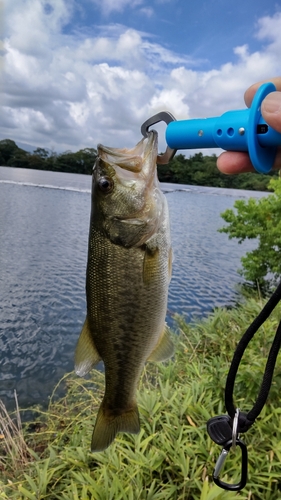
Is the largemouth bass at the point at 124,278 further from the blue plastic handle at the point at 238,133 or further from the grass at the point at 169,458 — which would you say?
the grass at the point at 169,458

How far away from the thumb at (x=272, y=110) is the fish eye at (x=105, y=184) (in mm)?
862

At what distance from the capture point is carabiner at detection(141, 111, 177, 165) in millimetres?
1948

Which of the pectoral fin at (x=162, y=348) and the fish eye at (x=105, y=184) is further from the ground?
the fish eye at (x=105, y=184)

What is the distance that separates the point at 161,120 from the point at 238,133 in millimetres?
484

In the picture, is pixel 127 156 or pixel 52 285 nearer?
pixel 127 156

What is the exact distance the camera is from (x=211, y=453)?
3670mm

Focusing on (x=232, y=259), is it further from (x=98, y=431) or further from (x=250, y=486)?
(x=98, y=431)

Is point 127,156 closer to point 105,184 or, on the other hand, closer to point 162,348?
point 105,184

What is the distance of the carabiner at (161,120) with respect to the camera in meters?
1.95

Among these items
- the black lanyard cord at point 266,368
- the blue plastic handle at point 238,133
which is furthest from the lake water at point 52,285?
the blue plastic handle at point 238,133

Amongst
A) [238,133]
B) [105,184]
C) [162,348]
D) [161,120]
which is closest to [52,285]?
[162,348]

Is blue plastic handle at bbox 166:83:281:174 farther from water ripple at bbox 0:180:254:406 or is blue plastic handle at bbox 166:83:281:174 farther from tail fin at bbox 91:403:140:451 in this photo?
water ripple at bbox 0:180:254:406

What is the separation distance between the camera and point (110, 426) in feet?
6.88

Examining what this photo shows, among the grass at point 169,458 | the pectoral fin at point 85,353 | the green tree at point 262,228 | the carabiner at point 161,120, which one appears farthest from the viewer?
the green tree at point 262,228
